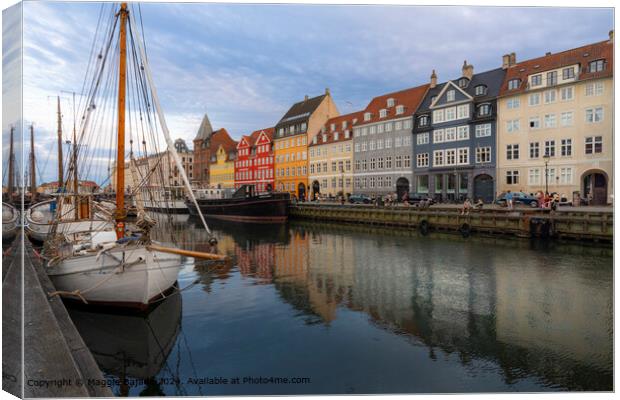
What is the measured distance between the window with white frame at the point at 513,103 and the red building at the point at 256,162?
2134 centimetres

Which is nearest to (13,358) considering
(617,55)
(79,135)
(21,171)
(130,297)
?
(21,171)

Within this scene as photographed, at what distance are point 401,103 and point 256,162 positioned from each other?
1625 cm

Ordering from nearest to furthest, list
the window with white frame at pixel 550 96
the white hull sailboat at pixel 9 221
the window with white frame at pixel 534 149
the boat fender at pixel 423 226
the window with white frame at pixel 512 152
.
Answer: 1. the white hull sailboat at pixel 9 221
2. the window with white frame at pixel 550 96
3. the window with white frame at pixel 534 149
4. the window with white frame at pixel 512 152
5. the boat fender at pixel 423 226

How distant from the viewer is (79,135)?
11672mm

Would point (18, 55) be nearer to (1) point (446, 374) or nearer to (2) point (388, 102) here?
(1) point (446, 374)

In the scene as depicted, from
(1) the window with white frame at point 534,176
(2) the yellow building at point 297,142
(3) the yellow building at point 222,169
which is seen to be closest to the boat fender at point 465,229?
(1) the window with white frame at point 534,176

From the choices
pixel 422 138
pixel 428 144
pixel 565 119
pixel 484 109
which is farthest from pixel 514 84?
pixel 565 119

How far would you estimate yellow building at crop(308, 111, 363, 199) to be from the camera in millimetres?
41656

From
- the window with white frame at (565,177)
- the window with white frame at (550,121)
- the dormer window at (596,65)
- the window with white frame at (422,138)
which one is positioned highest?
the window with white frame at (422,138)

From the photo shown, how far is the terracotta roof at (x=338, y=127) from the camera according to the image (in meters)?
43.1

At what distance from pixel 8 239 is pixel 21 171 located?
3.07 ft

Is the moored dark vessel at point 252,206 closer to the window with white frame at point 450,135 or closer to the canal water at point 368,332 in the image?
the window with white frame at point 450,135

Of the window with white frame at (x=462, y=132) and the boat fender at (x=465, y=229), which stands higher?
the window with white frame at (x=462, y=132)

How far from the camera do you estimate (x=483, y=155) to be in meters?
→ 34.2
